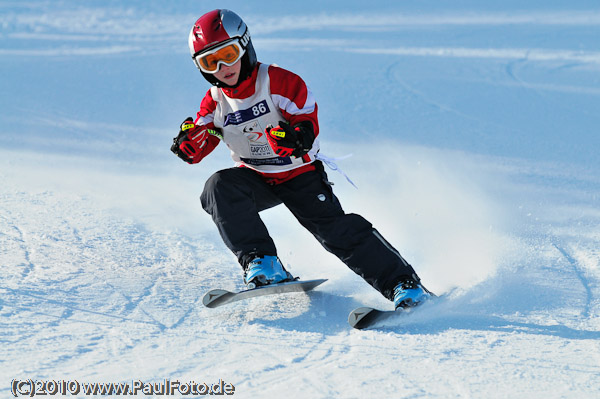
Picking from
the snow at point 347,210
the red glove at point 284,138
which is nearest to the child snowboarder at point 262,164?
the red glove at point 284,138

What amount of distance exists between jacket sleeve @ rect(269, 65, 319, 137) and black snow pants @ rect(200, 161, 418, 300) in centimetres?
32

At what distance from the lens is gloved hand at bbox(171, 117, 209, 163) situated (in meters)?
3.19

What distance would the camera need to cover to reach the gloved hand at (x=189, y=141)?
3.19 meters

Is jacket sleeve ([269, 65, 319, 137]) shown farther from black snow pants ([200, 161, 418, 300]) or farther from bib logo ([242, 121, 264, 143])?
black snow pants ([200, 161, 418, 300])

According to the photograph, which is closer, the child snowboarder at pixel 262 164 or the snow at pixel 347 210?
the snow at pixel 347 210

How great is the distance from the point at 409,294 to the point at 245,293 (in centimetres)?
69

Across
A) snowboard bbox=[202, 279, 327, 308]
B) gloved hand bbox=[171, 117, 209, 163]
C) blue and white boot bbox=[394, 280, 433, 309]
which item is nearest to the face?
gloved hand bbox=[171, 117, 209, 163]

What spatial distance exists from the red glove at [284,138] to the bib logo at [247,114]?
245mm

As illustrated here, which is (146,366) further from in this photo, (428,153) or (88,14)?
(88,14)

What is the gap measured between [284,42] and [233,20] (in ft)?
23.2

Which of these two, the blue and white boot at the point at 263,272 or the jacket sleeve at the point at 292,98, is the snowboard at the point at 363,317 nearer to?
the blue and white boot at the point at 263,272

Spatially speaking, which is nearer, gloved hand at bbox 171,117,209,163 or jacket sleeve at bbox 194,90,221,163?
gloved hand at bbox 171,117,209,163

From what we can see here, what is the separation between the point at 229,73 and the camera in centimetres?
314

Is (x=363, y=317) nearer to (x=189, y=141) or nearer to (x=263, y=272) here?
(x=263, y=272)
